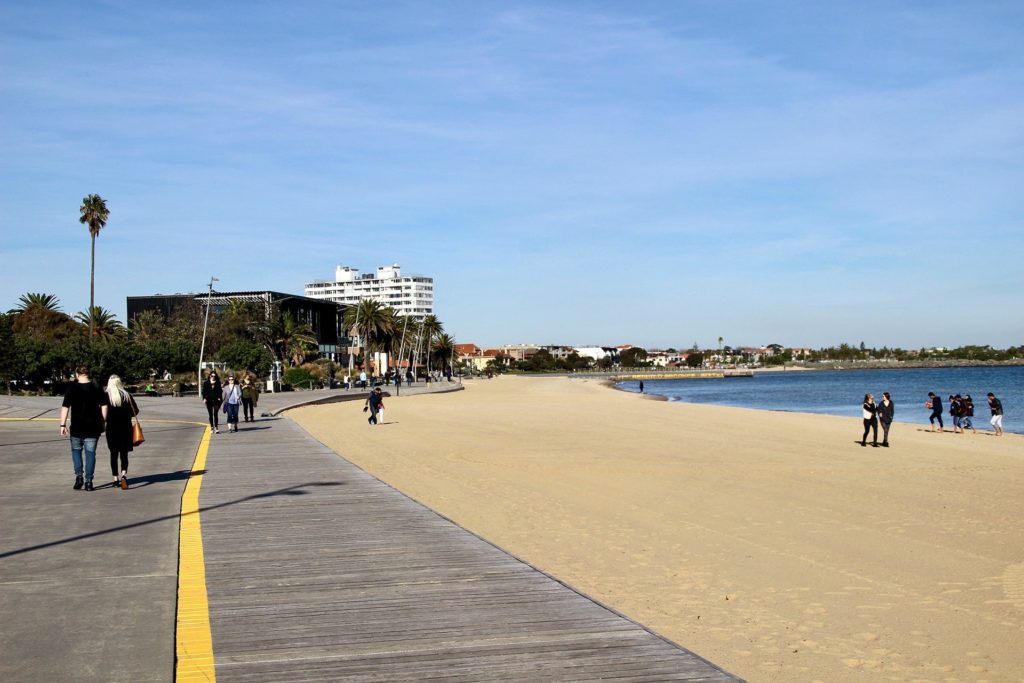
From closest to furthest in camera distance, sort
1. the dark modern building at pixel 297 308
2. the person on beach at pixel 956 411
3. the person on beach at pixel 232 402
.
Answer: the person on beach at pixel 232 402, the person on beach at pixel 956 411, the dark modern building at pixel 297 308

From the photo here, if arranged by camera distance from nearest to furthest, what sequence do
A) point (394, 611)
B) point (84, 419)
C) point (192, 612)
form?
point (192, 612), point (394, 611), point (84, 419)

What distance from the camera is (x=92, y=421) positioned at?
12516 millimetres

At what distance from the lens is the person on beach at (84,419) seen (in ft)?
40.9

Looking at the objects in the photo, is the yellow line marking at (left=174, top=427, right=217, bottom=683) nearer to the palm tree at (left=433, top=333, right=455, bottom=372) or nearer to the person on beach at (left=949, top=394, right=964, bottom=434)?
the person on beach at (left=949, top=394, right=964, bottom=434)

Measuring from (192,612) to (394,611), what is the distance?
1351 mm

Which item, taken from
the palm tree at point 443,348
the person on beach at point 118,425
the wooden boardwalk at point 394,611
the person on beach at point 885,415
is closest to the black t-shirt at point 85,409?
the person on beach at point 118,425

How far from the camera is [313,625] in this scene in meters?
6.03

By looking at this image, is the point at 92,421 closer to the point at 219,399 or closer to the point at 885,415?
the point at 219,399

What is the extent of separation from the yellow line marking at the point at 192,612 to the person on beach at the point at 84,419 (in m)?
2.76

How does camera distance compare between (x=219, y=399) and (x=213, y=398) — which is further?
(x=219, y=399)

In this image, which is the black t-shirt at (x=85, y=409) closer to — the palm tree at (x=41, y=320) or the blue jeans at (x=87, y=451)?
the blue jeans at (x=87, y=451)

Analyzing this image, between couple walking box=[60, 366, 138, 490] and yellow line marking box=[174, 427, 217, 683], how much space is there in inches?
109

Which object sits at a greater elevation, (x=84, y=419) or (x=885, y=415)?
(x=84, y=419)

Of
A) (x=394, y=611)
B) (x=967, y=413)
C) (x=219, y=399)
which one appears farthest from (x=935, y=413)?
(x=394, y=611)
